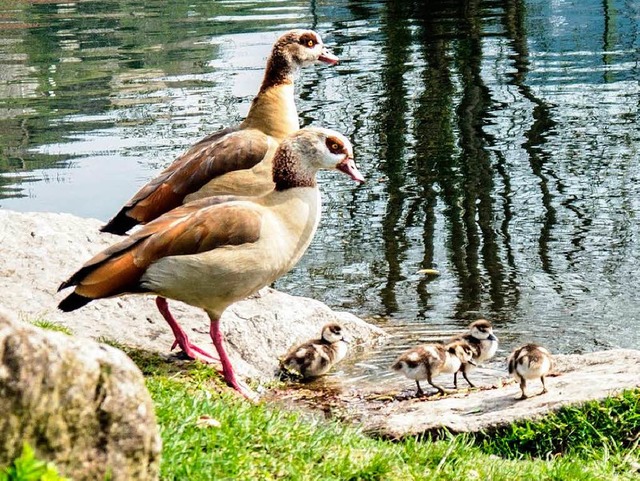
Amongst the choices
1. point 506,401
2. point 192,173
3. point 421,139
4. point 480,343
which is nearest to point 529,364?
point 506,401

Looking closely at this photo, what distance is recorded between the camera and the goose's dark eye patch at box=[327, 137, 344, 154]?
7.92 meters

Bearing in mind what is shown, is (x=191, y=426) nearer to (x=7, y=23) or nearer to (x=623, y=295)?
(x=623, y=295)

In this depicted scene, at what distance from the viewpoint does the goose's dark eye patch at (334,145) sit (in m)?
7.92

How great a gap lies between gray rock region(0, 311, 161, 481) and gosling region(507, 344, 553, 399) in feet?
13.6

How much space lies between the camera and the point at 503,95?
19141mm

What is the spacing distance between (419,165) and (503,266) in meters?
3.83

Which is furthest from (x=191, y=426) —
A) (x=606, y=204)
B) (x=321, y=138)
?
(x=606, y=204)

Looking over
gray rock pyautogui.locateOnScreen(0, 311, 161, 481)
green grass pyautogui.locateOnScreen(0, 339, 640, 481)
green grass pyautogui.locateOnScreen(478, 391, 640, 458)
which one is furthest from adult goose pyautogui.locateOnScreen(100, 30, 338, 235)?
gray rock pyautogui.locateOnScreen(0, 311, 161, 481)

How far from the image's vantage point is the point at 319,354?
339 inches

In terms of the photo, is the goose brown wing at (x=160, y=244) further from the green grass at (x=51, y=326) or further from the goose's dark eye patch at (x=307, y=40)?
the goose's dark eye patch at (x=307, y=40)

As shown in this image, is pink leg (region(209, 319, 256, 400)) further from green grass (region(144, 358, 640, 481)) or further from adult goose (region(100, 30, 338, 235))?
adult goose (region(100, 30, 338, 235))

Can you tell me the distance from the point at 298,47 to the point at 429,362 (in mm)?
3166

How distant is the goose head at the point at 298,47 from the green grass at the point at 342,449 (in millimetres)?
3631

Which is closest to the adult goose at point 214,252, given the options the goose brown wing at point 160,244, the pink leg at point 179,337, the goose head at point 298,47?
the goose brown wing at point 160,244
